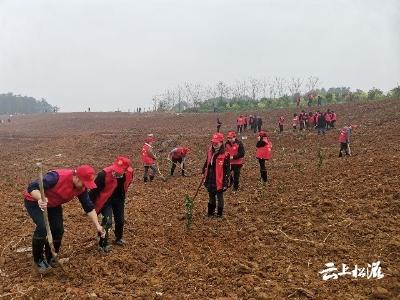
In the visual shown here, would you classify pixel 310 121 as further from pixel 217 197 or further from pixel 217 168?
pixel 217 168

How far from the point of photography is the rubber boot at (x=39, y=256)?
5.10m

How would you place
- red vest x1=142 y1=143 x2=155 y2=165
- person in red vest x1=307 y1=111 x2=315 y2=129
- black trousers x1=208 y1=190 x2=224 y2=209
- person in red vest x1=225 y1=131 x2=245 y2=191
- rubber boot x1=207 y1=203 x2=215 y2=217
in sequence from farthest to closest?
person in red vest x1=307 y1=111 x2=315 y2=129, red vest x1=142 y1=143 x2=155 y2=165, person in red vest x1=225 y1=131 x2=245 y2=191, rubber boot x1=207 y1=203 x2=215 y2=217, black trousers x1=208 y1=190 x2=224 y2=209

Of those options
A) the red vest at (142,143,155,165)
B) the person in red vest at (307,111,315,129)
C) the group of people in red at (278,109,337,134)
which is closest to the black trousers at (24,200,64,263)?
the red vest at (142,143,155,165)

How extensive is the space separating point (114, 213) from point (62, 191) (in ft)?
3.86

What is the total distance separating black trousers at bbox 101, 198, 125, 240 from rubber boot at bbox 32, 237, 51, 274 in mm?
902

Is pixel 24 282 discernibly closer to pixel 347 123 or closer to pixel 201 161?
pixel 201 161

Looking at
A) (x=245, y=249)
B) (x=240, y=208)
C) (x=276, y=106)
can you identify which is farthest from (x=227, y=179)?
(x=276, y=106)

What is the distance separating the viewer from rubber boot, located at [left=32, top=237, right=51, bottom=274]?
5.10m

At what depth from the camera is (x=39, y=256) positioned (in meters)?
5.22

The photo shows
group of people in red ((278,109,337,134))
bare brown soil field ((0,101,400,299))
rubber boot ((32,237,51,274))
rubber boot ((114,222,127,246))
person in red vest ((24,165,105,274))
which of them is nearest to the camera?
bare brown soil field ((0,101,400,299))

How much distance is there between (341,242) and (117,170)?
10.9 feet

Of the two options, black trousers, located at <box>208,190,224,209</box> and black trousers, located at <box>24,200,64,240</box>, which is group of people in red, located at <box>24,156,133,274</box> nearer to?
black trousers, located at <box>24,200,64,240</box>

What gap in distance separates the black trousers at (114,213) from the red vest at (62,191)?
81 cm

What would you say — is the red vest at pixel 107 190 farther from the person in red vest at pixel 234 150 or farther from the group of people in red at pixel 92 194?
the person in red vest at pixel 234 150
